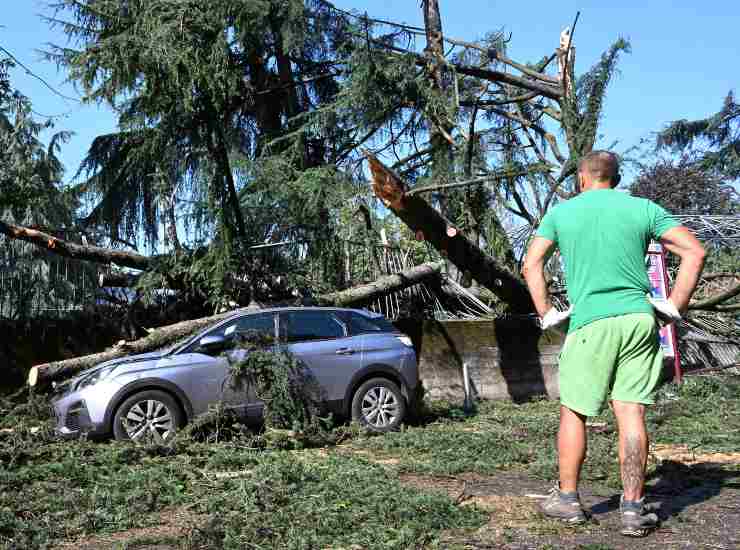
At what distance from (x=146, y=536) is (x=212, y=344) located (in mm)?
4441

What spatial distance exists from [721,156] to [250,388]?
808 inches

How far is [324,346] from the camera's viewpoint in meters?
9.79

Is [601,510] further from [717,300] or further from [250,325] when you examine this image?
[717,300]

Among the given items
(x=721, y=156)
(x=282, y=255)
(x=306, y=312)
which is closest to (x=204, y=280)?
(x=282, y=255)

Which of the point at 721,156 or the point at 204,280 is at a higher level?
the point at 721,156

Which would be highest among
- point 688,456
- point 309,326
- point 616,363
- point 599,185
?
point 599,185

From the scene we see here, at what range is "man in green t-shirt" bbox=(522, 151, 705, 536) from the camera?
473 centimetres

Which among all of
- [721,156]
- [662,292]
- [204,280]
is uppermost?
[721,156]

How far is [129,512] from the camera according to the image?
18.2 feet

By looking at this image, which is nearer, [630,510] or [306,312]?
→ [630,510]

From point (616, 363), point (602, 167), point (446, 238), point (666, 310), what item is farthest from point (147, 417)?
point (666, 310)

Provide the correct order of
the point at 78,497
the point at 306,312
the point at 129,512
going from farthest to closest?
1. the point at 306,312
2. the point at 78,497
3. the point at 129,512

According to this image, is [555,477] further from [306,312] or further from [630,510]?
[306,312]

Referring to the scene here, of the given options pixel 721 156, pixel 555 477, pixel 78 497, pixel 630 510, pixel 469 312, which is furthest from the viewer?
pixel 721 156
